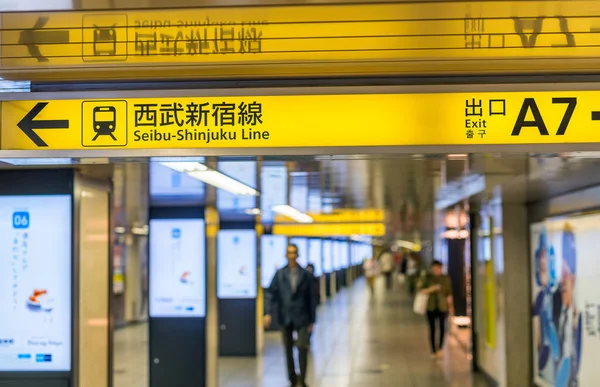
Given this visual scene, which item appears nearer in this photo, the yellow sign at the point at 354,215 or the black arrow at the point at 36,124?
the black arrow at the point at 36,124

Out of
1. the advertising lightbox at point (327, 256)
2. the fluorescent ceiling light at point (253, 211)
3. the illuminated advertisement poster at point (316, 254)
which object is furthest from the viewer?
the advertising lightbox at point (327, 256)

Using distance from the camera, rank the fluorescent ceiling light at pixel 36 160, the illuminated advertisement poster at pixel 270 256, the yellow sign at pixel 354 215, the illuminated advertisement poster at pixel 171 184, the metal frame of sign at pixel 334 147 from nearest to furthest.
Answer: the metal frame of sign at pixel 334 147, the fluorescent ceiling light at pixel 36 160, the illuminated advertisement poster at pixel 171 184, the yellow sign at pixel 354 215, the illuminated advertisement poster at pixel 270 256

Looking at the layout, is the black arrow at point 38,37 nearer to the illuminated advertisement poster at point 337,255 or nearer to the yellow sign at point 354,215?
the yellow sign at point 354,215

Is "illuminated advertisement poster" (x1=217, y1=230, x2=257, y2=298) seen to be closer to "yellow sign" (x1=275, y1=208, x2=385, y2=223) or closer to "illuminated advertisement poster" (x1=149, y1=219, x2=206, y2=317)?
"yellow sign" (x1=275, y1=208, x2=385, y2=223)

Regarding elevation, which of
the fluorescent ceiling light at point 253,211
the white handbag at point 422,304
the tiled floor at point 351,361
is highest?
the fluorescent ceiling light at point 253,211

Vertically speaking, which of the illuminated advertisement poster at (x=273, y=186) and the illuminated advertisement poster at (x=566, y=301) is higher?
the illuminated advertisement poster at (x=273, y=186)

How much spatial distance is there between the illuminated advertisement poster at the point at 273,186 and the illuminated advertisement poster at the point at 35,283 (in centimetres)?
186

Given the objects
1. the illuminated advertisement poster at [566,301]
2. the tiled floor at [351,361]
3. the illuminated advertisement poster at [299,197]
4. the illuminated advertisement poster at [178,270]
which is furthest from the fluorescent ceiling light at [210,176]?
the tiled floor at [351,361]

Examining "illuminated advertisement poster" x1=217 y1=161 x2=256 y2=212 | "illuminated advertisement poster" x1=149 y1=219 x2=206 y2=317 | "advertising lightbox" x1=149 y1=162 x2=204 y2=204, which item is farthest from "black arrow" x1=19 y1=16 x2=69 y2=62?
"illuminated advertisement poster" x1=149 y1=219 x2=206 y2=317

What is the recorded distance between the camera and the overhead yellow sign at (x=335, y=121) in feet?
14.3

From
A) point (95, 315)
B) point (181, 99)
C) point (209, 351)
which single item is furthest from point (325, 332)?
point (181, 99)

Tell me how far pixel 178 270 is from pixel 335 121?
25.6 ft

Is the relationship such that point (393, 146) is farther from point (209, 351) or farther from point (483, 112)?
point (209, 351)

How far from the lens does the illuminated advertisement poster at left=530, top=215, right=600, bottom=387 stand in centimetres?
899
